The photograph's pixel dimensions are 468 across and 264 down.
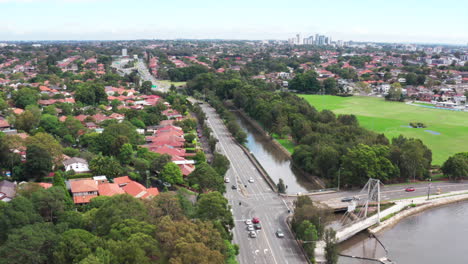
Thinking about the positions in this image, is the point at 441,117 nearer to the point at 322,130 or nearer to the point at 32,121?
the point at 322,130

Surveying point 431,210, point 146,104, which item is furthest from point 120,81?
point 431,210

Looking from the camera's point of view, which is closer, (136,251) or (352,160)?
(136,251)

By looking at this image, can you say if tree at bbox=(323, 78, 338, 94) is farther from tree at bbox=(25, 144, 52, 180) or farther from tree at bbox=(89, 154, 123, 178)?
tree at bbox=(25, 144, 52, 180)

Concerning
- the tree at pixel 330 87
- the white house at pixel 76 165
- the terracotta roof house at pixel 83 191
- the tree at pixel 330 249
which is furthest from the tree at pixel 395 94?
the terracotta roof house at pixel 83 191

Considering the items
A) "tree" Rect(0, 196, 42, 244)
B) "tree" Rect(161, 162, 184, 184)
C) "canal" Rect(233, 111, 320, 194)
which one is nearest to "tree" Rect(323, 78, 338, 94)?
A: "canal" Rect(233, 111, 320, 194)

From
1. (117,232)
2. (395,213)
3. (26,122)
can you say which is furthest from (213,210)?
(26,122)

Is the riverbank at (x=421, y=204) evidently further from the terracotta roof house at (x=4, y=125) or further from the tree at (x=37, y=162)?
the terracotta roof house at (x=4, y=125)

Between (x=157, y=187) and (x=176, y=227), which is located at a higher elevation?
(x=176, y=227)
